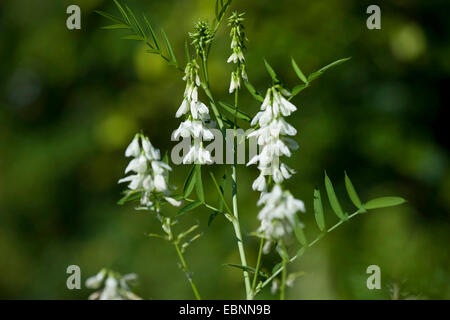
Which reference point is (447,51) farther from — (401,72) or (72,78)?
(72,78)

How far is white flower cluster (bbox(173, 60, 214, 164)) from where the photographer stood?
1059 mm

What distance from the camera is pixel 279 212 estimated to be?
32.6 inches

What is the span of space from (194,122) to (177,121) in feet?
7.18

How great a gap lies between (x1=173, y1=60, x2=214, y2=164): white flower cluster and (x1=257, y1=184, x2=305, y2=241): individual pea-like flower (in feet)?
0.79

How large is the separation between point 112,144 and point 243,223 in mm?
1056

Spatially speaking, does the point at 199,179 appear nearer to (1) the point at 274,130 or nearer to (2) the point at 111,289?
(1) the point at 274,130

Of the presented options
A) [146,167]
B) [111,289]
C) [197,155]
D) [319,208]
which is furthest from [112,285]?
[319,208]

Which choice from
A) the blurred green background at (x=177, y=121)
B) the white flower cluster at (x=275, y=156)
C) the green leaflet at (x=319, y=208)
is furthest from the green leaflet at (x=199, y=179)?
the blurred green background at (x=177, y=121)

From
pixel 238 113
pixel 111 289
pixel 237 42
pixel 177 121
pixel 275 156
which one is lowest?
pixel 111 289

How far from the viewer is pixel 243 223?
9.38 feet

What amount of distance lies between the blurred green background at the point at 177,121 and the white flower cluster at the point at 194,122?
4.96 feet

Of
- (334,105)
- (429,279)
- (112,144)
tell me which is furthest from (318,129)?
(429,279)

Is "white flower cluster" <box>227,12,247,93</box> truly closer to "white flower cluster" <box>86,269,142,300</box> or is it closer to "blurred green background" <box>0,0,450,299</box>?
"white flower cluster" <box>86,269,142,300</box>

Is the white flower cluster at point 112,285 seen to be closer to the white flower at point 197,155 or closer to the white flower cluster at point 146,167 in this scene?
the white flower cluster at point 146,167
